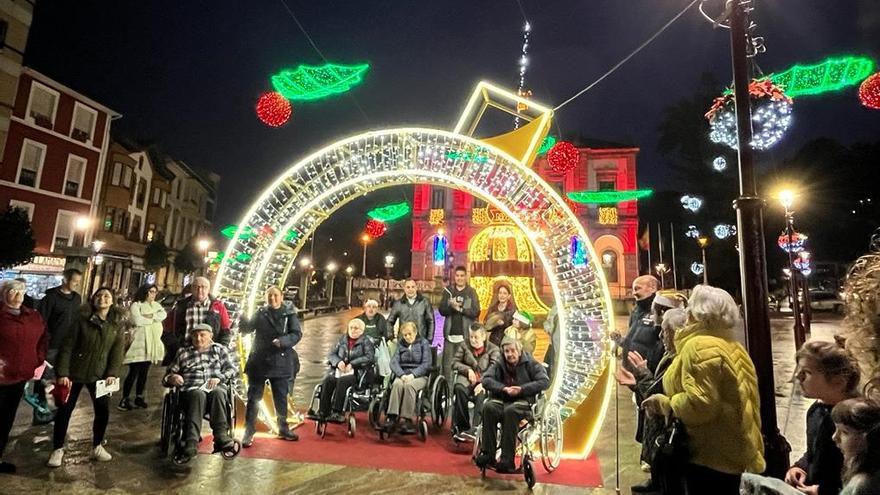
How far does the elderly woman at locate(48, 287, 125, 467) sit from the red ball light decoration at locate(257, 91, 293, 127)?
495cm

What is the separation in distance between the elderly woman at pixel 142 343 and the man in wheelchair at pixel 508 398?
208 inches

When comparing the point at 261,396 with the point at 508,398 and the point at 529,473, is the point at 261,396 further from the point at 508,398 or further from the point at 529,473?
the point at 529,473

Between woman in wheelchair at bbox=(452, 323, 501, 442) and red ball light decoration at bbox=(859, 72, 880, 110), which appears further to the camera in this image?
red ball light decoration at bbox=(859, 72, 880, 110)

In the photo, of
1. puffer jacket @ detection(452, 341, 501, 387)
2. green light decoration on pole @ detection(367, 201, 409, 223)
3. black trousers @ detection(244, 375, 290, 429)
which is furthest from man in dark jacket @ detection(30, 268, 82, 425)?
green light decoration on pole @ detection(367, 201, 409, 223)

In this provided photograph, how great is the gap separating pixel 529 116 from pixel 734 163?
105 feet

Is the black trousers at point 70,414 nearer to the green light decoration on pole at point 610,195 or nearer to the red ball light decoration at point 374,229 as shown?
the red ball light decoration at point 374,229

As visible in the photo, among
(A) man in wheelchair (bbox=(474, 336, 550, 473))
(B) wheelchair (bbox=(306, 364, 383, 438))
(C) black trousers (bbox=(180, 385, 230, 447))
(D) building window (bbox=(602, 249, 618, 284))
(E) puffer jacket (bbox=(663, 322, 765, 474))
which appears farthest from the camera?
(D) building window (bbox=(602, 249, 618, 284))

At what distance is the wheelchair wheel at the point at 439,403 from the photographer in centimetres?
620

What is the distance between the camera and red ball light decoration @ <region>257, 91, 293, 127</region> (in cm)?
906

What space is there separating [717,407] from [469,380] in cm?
362

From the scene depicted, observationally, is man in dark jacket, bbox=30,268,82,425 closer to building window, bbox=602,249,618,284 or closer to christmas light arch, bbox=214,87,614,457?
christmas light arch, bbox=214,87,614,457

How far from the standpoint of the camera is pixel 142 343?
727 cm

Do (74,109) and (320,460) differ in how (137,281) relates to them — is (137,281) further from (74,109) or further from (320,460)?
(320,460)

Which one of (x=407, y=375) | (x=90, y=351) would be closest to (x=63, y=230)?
(x=90, y=351)
